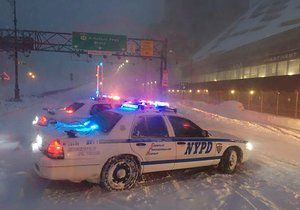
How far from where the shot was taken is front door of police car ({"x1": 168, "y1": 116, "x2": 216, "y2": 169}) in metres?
7.75

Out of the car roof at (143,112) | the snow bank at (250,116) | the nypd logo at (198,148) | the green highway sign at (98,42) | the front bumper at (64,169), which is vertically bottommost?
the snow bank at (250,116)

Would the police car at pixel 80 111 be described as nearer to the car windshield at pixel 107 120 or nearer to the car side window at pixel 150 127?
the car windshield at pixel 107 120

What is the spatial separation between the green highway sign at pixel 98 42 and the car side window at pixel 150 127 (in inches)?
1284

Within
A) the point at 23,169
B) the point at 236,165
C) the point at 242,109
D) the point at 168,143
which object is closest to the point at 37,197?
the point at 23,169

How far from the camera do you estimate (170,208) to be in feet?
19.8

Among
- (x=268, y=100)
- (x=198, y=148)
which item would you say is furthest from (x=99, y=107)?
(x=268, y=100)

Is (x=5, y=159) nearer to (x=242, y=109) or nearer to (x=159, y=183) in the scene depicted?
(x=159, y=183)

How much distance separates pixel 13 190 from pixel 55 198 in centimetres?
93

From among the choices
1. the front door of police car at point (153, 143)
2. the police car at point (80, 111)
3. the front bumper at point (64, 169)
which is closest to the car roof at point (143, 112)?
the front door of police car at point (153, 143)

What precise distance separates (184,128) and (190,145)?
0.41 meters

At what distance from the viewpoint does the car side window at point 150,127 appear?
734 cm

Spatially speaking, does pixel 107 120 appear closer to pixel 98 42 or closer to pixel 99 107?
pixel 99 107

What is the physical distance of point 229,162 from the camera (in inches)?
338

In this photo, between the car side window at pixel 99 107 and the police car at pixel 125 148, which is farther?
the car side window at pixel 99 107
